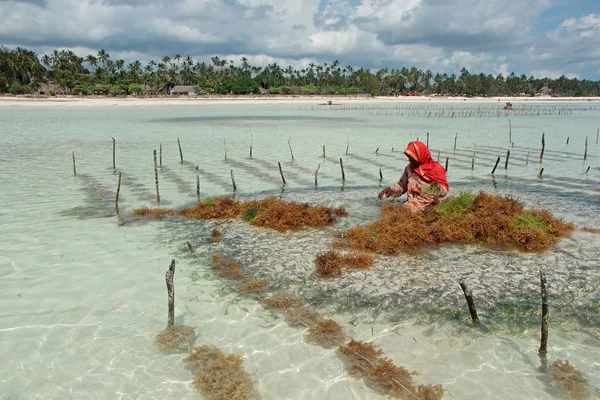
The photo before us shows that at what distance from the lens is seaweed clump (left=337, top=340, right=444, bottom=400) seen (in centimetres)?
509

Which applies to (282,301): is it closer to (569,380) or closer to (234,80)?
(569,380)

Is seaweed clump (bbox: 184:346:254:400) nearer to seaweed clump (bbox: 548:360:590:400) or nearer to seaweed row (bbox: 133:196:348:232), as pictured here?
seaweed clump (bbox: 548:360:590:400)

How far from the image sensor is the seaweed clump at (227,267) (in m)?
8.34

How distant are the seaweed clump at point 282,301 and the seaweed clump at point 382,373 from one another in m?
1.43

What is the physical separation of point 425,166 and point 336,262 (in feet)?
15.0

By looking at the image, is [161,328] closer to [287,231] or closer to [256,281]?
[256,281]

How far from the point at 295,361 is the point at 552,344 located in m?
3.72

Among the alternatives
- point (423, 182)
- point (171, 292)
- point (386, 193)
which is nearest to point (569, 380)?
point (171, 292)

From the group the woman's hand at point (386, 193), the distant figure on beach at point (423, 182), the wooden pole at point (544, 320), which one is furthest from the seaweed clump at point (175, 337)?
the woman's hand at point (386, 193)

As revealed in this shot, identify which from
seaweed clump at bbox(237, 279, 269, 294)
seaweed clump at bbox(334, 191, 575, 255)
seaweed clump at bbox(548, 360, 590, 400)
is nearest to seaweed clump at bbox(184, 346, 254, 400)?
seaweed clump at bbox(237, 279, 269, 294)

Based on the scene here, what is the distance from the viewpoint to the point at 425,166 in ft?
37.5

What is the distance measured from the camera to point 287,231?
35.9 ft

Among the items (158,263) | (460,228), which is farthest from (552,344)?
(158,263)

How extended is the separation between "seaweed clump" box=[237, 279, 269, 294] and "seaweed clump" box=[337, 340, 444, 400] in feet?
7.37
